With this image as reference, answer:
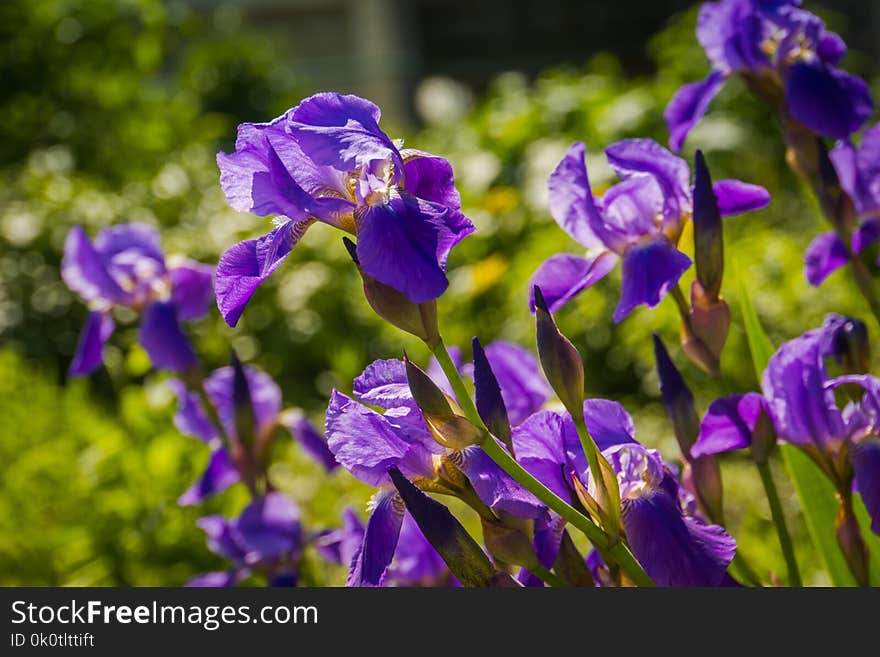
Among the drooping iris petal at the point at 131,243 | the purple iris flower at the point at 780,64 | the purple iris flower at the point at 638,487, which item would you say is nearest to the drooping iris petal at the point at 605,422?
the purple iris flower at the point at 638,487

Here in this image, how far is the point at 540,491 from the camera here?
59 cm

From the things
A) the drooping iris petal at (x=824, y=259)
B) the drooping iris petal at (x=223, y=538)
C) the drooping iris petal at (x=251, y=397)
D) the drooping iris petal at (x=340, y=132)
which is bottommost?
the drooping iris petal at (x=223, y=538)

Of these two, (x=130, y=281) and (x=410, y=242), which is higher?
(x=410, y=242)

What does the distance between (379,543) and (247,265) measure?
19cm

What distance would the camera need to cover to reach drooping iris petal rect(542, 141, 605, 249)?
839 mm

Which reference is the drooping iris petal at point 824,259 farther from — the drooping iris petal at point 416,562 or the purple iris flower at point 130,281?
the purple iris flower at point 130,281

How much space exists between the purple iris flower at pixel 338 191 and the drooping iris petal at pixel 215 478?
2.08 feet

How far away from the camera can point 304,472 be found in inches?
89.2

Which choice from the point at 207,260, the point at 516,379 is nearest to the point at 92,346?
the point at 516,379

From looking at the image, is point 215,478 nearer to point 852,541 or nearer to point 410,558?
point 410,558

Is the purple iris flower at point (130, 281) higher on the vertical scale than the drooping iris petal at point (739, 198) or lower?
lower

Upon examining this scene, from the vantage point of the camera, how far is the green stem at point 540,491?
23.2 inches

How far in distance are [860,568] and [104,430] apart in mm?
1743

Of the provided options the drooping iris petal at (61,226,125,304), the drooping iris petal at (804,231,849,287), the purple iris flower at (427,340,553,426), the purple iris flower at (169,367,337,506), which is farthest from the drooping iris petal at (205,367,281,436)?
the drooping iris petal at (804,231,849,287)
